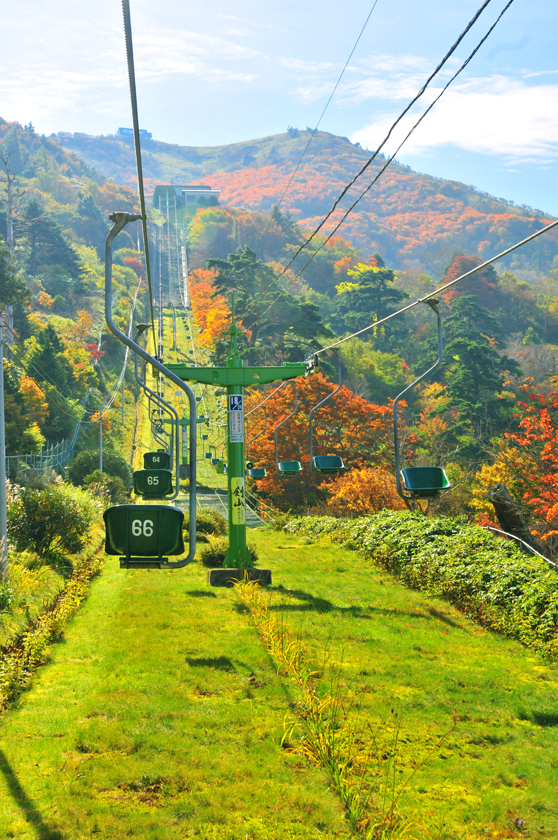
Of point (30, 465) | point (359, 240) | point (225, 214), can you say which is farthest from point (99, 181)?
point (30, 465)

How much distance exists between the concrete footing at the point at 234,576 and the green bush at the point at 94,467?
25.9 meters

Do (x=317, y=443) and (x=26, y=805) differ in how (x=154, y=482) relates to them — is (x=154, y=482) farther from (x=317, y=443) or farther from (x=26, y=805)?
(x=317, y=443)

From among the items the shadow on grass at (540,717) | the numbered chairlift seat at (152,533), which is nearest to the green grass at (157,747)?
the numbered chairlift seat at (152,533)

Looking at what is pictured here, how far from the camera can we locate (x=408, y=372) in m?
65.9

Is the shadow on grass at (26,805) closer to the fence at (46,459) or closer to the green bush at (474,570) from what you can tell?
the green bush at (474,570)

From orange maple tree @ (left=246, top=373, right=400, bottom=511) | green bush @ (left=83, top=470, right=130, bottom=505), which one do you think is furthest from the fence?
orange maple tree @ (left=246, top=373, right=400, bottom=511)

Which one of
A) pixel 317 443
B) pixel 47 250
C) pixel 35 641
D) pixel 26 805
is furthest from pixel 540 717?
pixel 47 250

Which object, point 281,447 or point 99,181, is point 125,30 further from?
point 99,181

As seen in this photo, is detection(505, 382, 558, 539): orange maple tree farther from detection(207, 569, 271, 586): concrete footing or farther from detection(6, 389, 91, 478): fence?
detection(6, 389, 91, 478): fence

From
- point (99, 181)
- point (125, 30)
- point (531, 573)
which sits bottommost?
point (531, 573)

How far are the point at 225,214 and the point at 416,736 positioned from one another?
449 ft

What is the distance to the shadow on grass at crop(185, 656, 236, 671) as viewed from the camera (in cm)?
854

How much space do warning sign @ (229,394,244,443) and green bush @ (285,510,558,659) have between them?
4567 millimetres

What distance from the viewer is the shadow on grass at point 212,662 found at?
8.54 m
